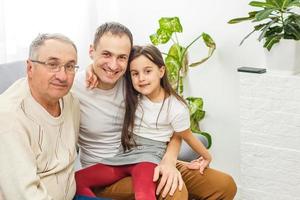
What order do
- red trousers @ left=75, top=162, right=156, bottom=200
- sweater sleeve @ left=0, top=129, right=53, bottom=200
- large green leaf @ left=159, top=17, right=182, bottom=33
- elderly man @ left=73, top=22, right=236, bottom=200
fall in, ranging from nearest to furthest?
1. sweater sleeve @ left=0, top=129, right=53, bottom=200
2. red trousers @ left=75, top=162, right=156, bottom=200
3. elderly man @ left=73, top=22, right=236, bottom=200
4. large green leaf @ left=159, top=17, right=182, bottom=33

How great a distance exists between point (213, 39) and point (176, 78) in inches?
13.4

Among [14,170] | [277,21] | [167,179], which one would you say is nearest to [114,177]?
[167,179]

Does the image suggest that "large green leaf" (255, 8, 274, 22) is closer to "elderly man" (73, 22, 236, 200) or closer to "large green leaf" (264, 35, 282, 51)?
"large green leaf" (264, 35, 282, 51)

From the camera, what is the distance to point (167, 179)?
5.74 feet

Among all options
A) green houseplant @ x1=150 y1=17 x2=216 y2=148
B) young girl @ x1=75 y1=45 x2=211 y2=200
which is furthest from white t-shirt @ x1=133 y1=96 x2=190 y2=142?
green houseplant @ x1=150 y1=17 x2=216 y2=148

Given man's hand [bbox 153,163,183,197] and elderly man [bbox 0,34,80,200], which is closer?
elderly man [bbox 0,34,80,200]

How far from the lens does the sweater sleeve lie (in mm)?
1422

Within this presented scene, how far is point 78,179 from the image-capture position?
1.81 metres

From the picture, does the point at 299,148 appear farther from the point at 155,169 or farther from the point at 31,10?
the point at 31,10

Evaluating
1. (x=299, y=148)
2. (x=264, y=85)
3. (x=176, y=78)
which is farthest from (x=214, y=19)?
(x=299, y=148)

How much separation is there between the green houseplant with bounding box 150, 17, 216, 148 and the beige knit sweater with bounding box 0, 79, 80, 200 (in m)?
1.24

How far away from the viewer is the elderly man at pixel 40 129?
4.68ft

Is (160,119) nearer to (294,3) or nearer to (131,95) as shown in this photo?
(131,95)

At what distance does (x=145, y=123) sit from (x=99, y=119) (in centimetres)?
18
